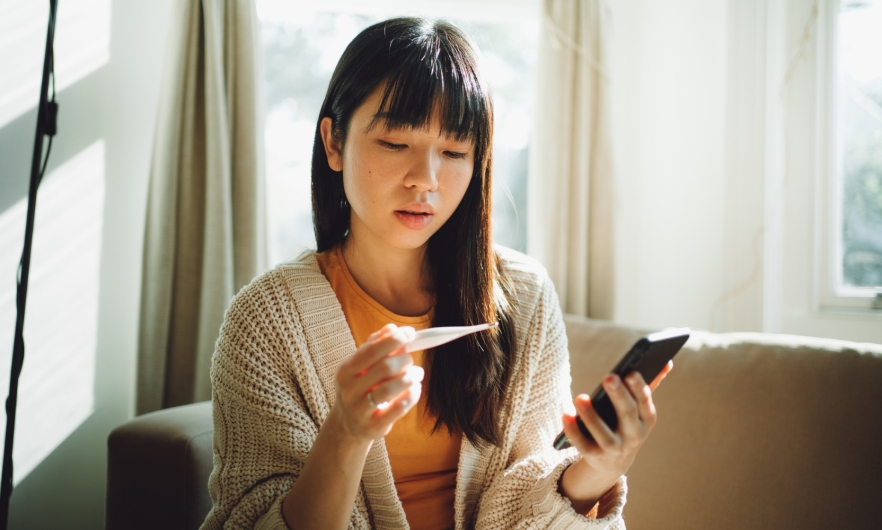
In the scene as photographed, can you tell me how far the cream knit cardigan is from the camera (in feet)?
3.27

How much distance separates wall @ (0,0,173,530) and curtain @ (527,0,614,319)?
1.28 metres

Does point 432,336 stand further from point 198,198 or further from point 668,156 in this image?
point 668,156

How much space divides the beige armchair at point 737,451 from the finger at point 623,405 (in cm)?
68

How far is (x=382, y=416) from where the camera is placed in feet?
2.51

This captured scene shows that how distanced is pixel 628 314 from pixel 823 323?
0.69 metres

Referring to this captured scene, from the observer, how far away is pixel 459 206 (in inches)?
47.7

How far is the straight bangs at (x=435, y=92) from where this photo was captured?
101 centimetres

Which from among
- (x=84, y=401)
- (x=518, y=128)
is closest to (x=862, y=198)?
(x=518, y=128)

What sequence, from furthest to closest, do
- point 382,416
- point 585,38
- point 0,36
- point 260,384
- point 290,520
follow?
point 585,38
point 0,36
point 260,384
point 290,520
point 382,416

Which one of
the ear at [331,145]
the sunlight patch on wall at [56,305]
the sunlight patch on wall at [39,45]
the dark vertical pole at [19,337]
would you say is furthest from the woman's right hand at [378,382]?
the sunlight patch on wall at [39,45]

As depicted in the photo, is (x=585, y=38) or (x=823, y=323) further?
(x=585, y=38)

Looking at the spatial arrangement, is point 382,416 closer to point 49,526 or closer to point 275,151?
point 49,526

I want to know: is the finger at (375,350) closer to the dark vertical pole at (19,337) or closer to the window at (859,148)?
the dark vertical pole at (19,337)

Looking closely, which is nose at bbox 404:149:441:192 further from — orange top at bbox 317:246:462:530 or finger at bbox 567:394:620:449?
finger at bbox 567:394:620:449
